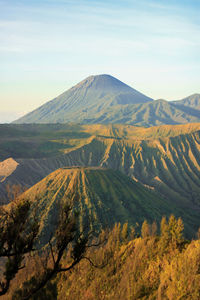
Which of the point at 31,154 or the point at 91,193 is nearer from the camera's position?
the point at 91,193

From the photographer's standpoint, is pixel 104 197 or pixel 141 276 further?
pixel 104 197

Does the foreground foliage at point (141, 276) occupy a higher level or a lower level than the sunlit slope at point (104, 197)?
higher

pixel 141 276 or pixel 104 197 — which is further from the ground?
pixel 141 276

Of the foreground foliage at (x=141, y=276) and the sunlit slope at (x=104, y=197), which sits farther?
the sunlit slope at (x=104, y=197)

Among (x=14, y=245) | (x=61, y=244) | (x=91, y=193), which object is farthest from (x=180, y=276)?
(x=91, y=193)

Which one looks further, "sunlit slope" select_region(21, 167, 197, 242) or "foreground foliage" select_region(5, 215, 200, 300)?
"sunlit slope" select_region(21, 167, 197, 242)

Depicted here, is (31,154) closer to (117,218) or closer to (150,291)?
(117,218)

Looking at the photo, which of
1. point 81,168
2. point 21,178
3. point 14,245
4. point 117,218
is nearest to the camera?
point 14,245

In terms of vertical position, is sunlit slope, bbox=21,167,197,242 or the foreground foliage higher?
the foreground foliage
